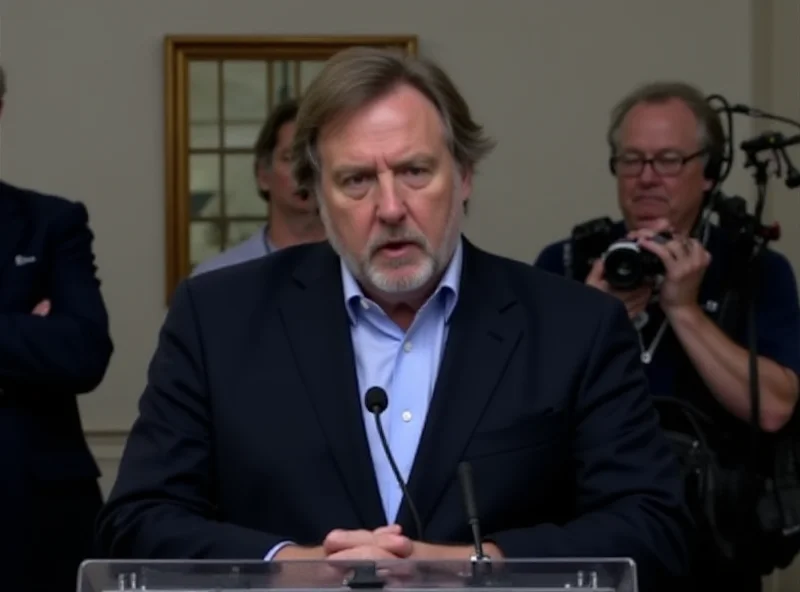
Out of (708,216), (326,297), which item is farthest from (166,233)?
(326,297)

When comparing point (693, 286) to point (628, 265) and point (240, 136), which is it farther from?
point (240, 136)

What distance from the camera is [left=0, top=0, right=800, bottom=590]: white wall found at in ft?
18.6

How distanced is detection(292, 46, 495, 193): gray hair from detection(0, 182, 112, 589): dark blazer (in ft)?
4.33

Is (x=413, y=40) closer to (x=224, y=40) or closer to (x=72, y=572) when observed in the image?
(x=224, y=40)

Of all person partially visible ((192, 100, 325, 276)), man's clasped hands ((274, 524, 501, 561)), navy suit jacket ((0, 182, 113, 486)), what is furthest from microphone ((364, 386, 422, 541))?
person partially visible ((192, 100, 325, 276))

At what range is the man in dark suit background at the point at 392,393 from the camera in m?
2.81

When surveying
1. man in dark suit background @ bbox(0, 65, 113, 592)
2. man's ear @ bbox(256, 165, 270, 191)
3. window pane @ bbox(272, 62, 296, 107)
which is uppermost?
window pane @ bbox(272, 62, 296, 107)

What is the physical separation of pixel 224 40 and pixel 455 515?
3.10 meters

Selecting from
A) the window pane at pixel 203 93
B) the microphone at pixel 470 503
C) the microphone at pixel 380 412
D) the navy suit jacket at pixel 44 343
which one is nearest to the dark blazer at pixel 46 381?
the navy suit jacket at pixel 44 343

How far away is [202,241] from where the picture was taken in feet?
18.9

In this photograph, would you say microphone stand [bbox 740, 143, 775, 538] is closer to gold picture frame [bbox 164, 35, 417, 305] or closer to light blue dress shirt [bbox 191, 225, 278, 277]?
light blue dress shirt [bbox 191, 225, 278, 277]

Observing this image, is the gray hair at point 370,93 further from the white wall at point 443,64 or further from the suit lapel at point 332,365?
the white wall at point 443,64

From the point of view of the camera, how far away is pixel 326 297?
3.00m

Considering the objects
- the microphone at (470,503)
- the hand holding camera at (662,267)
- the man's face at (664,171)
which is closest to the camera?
the microphone at (470,503)
